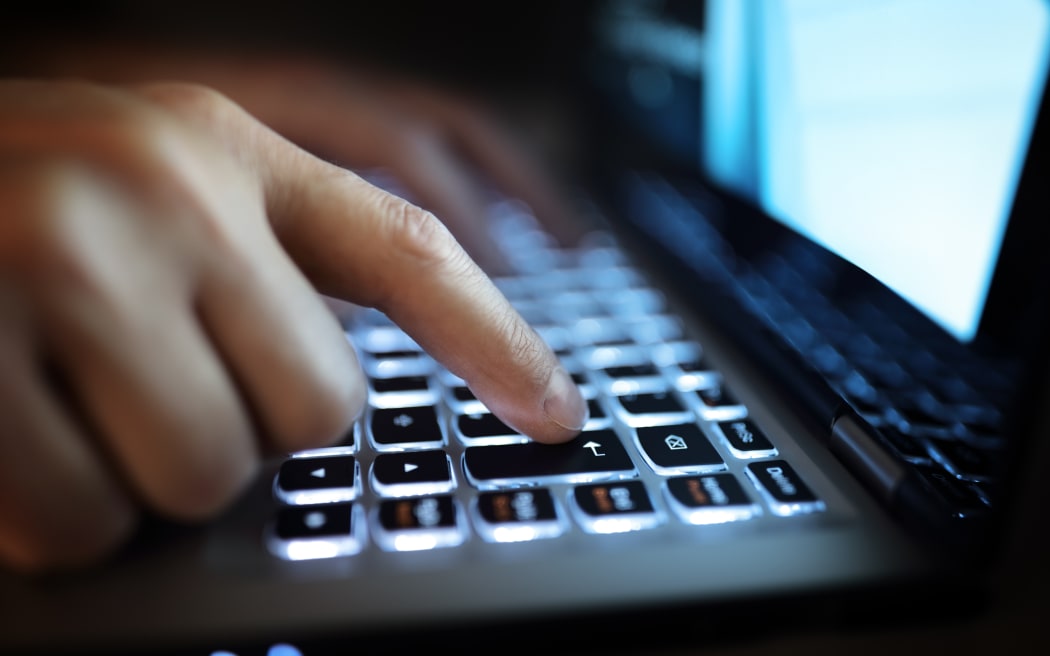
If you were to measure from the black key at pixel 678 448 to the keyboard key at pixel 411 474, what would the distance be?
0.09m

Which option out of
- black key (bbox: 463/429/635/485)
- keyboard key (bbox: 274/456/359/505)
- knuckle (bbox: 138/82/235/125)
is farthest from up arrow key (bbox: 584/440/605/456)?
knuckle (bbox: 138/82/235/125)

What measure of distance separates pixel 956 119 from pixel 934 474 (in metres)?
0.16

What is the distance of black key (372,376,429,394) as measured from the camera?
1.40 ft

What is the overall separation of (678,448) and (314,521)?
16 centimetres

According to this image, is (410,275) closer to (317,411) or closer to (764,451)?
(317,411)

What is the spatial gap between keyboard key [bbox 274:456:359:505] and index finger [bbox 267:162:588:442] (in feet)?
0.20

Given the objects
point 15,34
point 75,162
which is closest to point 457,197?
point 75,162

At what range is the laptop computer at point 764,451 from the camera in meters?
0.26

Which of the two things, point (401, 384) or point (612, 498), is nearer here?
point (612, 498)

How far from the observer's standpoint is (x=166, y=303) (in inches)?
9.9

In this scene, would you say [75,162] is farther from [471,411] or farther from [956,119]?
[956,119]

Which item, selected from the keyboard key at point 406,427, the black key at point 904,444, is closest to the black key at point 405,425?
the keyboard key at point 406,427

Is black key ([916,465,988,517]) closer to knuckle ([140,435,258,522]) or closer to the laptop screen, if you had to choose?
the laptop screen

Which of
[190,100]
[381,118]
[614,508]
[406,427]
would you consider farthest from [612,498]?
[381,118]
